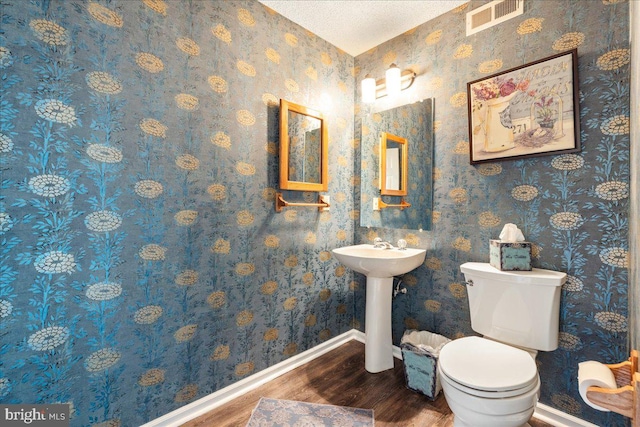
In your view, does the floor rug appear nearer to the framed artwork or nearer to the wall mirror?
the wall mirror

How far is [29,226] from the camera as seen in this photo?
46.1 inches

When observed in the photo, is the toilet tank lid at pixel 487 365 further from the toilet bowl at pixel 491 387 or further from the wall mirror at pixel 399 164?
the wall mirror at pixel 399 164

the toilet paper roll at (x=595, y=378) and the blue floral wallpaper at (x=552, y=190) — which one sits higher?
the blue floral wallpaper at (x=552, y=190)

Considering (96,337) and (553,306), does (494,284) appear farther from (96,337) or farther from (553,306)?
(96,337)

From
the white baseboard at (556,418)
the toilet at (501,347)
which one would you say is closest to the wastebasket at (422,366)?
the toilet at (501,347)

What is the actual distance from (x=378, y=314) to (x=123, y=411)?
1.49 meters

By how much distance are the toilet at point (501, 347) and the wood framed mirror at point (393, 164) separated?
2.53 feet

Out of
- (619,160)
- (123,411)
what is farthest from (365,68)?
(123,411)

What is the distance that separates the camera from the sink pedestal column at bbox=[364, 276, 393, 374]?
2.03m

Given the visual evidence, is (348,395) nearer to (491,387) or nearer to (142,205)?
(491,387)

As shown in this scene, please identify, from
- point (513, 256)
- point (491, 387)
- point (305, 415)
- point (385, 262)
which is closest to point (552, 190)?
point (513, 256)

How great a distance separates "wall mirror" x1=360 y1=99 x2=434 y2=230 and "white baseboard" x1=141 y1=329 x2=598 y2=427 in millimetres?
1013

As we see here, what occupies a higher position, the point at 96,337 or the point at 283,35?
the point at 283,35

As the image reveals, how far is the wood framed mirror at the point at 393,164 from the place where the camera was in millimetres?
2221
